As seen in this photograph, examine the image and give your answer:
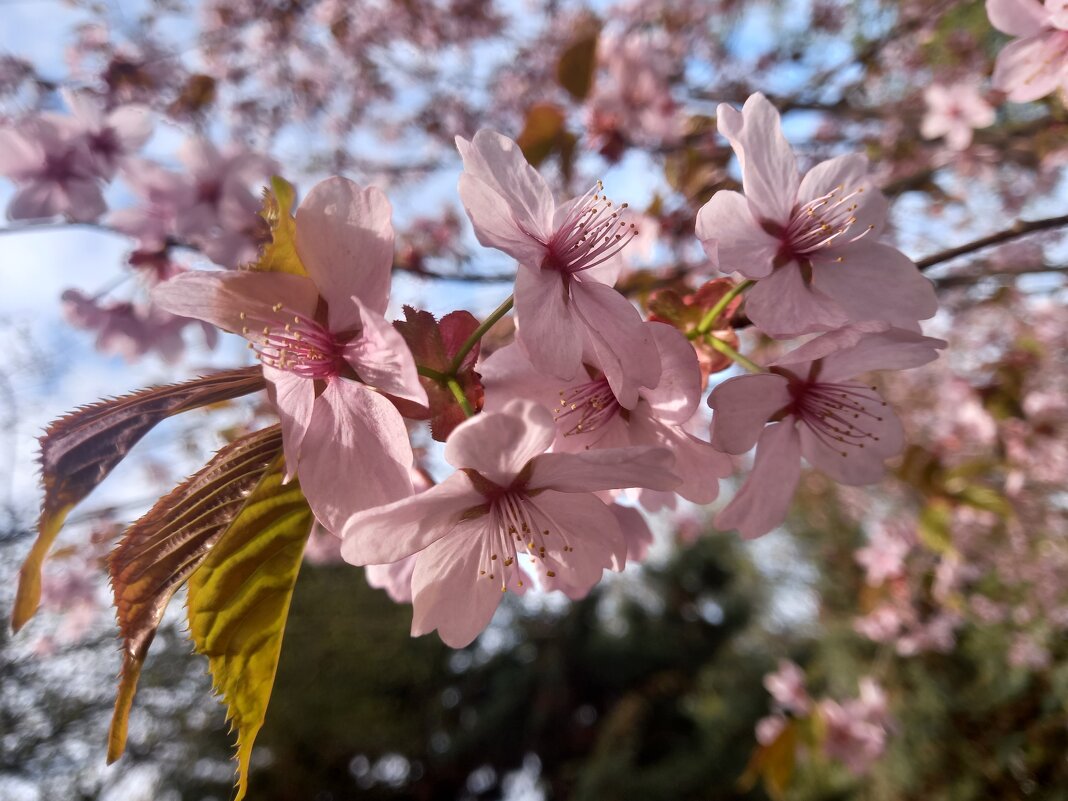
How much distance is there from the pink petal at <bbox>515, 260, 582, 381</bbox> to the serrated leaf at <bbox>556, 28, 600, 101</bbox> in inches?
41.2

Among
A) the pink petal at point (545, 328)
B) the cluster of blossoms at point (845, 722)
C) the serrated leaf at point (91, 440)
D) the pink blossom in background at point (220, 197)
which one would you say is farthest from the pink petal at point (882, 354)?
the cluster of blossoms at point (845, 722)

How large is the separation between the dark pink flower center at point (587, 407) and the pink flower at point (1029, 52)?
2.00 feet

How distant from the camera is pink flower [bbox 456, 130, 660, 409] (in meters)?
0.39

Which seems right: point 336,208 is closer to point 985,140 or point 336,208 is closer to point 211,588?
point 211,588

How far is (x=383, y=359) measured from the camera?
1.21ft

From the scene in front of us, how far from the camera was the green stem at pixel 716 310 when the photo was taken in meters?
0.49

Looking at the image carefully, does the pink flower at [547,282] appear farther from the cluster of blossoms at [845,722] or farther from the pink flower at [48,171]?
the cluster of blossoms at [845,722]

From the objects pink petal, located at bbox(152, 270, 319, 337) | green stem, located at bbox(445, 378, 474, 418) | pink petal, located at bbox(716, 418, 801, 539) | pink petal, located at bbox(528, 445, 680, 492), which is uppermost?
pink petal, located at bbox(152, 270, 319, 337)

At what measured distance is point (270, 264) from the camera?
0.38 m

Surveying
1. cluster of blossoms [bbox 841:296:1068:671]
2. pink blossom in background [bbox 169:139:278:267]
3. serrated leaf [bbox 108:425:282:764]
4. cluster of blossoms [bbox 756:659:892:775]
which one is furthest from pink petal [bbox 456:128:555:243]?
cluster of blossoms [bbox 756:659:892:775]

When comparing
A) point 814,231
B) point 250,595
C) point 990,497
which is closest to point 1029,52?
point 814,231

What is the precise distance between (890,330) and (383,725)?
615 centimetres

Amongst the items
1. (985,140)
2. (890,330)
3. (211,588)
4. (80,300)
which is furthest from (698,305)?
(985,140)

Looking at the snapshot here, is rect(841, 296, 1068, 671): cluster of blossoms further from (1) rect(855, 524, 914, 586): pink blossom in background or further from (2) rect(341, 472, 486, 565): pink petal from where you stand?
(2) rect(341, 472, 486, 565): pink petal
